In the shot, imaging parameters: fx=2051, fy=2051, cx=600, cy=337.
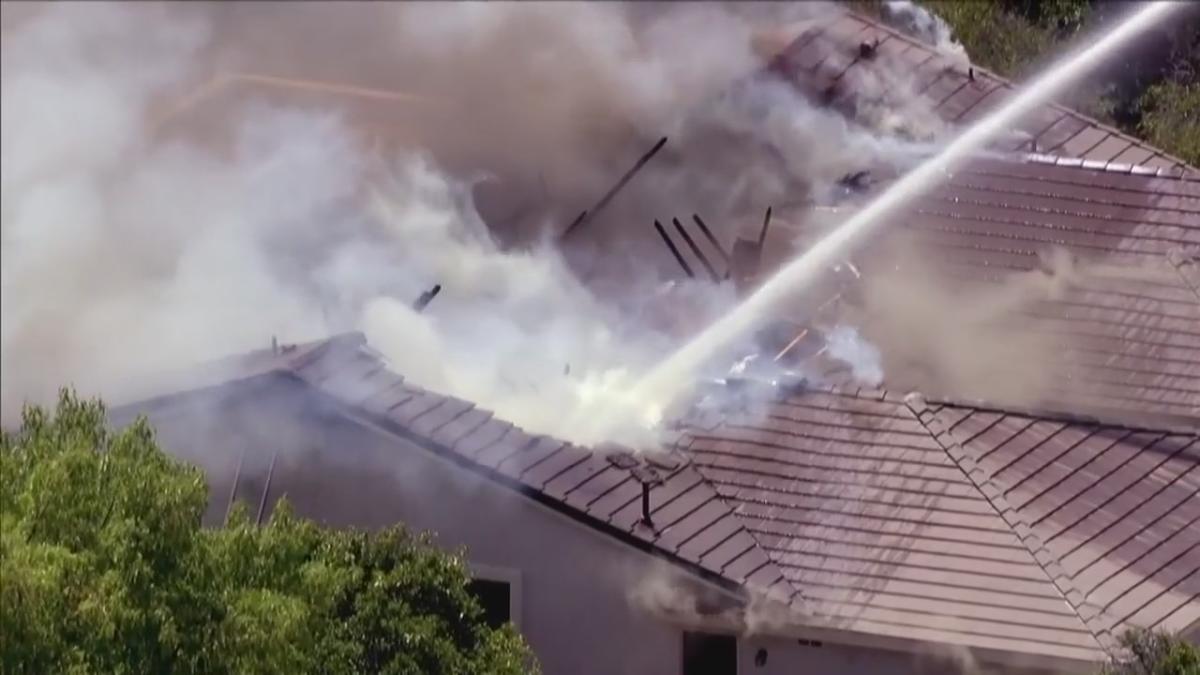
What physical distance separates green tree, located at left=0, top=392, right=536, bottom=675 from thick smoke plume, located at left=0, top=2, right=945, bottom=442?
4310mm

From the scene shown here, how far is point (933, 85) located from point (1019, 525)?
6.24 metres

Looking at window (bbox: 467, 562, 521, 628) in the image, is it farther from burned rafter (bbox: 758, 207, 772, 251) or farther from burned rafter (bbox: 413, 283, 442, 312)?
burned rafter (bbox: 758, 207, 772, 251)

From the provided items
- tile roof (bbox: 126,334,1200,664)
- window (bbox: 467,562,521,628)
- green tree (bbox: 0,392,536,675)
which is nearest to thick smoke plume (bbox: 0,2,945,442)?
tile roof (bbox: 126,334,1200,664)

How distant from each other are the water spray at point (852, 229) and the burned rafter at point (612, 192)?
2.40 m

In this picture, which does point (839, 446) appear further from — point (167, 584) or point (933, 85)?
point (933, 85)

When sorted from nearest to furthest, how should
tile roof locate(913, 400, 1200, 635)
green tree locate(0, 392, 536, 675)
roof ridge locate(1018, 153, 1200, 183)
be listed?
green tree locate(0, 392, 536, 675), tile roof locate(913, 400, 1200, 635), roof ridge locate(1018, 153, 1200, 183)

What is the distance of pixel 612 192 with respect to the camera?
16.8 m

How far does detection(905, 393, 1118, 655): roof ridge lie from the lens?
1095 cm

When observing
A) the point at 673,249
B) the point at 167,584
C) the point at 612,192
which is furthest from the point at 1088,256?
the point at 167,584

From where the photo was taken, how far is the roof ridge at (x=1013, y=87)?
15109mm

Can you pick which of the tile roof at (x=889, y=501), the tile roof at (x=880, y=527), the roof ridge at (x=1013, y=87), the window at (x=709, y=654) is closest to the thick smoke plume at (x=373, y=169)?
the roof ridge at (x=1013, y=87)

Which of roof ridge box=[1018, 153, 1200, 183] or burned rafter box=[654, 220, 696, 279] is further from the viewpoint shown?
burned rafter box=[654, 220, 696, 279]

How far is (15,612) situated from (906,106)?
10.6m

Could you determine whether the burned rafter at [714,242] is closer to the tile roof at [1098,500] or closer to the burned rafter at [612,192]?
the burned rafter at [612,192]
